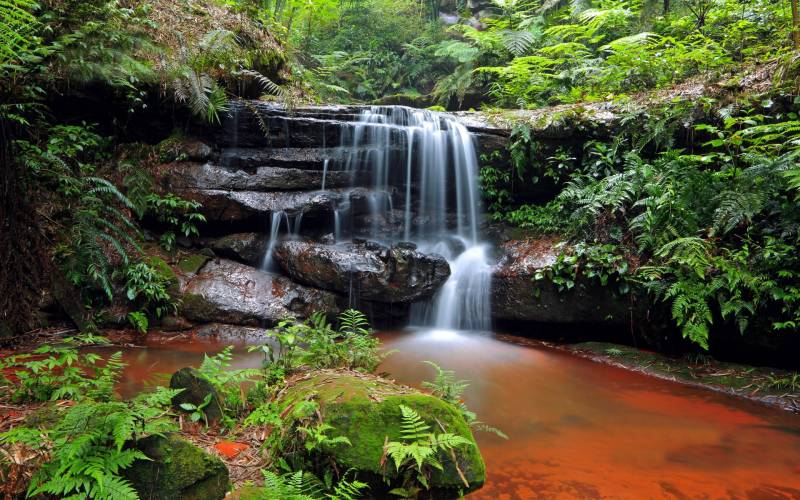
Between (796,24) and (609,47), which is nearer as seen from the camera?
(796,24)

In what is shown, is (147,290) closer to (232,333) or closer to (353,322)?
(232,333)

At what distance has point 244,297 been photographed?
677 centimetres

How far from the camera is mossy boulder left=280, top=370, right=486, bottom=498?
2086 mm

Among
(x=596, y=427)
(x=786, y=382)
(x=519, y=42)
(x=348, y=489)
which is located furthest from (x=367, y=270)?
(x=519, y=42)

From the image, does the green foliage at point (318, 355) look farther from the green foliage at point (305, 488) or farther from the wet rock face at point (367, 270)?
the wet rock face at point (367, 270)

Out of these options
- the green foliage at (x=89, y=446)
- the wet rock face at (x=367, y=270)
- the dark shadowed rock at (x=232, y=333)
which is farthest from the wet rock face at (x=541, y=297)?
the green foliage at (x=89, y=446)

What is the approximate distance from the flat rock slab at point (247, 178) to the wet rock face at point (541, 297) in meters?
3.61

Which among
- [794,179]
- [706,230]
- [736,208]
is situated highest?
[794,179]

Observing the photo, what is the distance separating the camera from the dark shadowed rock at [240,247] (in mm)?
7449

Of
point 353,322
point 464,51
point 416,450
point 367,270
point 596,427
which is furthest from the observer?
point 464,51

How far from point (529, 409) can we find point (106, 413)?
3.61 meters

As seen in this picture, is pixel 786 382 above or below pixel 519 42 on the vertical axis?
below

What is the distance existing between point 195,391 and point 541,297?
18.0 feet

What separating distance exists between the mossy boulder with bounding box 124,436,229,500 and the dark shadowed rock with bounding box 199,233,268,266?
5.79m
